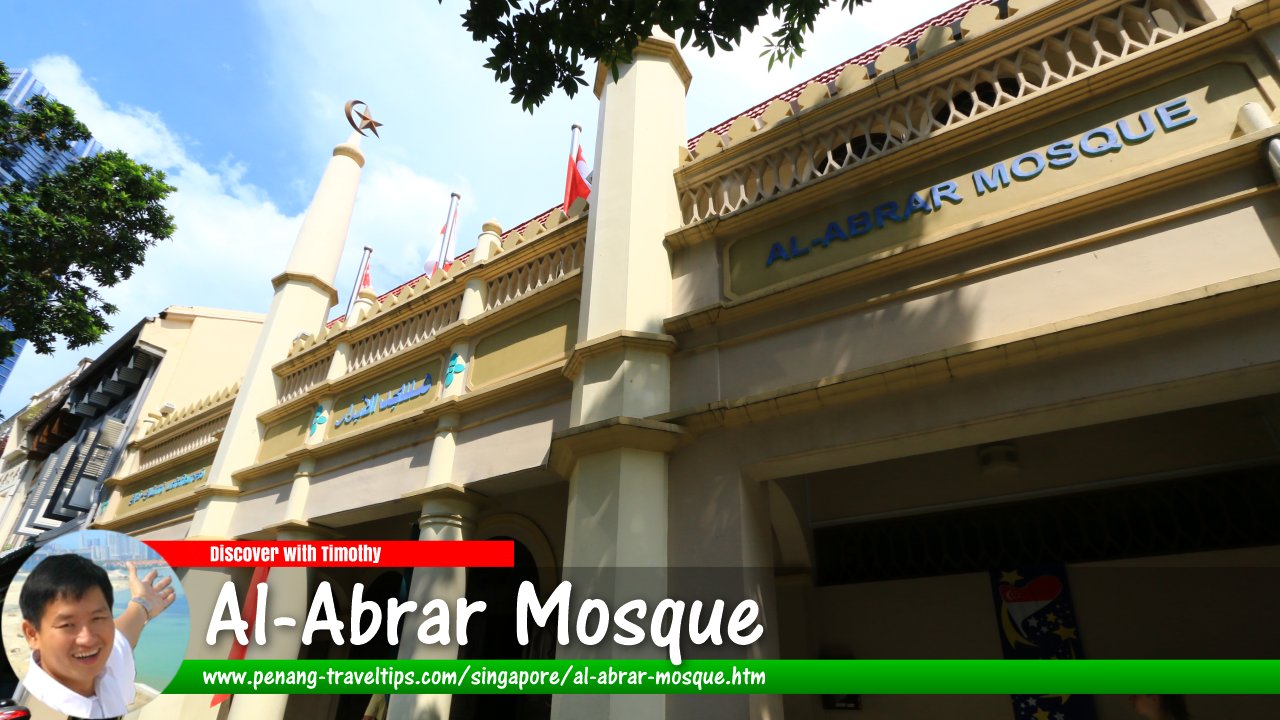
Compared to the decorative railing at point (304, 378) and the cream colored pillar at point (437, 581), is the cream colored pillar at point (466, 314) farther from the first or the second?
the decorative railing at point (304, 378)

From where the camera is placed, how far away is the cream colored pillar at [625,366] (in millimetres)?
4770

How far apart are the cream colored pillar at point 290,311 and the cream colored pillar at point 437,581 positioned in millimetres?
5264

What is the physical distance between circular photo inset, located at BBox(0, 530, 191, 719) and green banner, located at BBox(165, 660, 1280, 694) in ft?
1.50

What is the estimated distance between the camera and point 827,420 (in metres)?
4.70

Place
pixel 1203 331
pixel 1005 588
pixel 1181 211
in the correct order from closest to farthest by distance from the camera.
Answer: pixel 1203 331, pixel 1181 211, pixel 1005 588

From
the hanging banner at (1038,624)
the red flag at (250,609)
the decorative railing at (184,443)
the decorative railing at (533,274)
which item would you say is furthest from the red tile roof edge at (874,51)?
the decorative railing at (184,443)

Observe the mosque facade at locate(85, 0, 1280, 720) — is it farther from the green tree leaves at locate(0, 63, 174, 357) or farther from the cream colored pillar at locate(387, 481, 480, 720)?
the green tree leaves at locate(0, 63, 174, 357)

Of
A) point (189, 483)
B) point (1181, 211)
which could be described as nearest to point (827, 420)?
point (1181, 211)

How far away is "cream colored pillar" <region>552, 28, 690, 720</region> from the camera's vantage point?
477cm

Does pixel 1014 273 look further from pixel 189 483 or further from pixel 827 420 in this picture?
pixel 189 483

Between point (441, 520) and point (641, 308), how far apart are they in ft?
11.3

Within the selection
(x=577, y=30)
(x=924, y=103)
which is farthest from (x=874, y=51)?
(x=577, y=30)

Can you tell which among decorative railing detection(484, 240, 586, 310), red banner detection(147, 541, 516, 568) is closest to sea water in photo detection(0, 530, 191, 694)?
red banner detection(147, 541, 516, 568)

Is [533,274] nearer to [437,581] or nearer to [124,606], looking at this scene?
[437,581]
